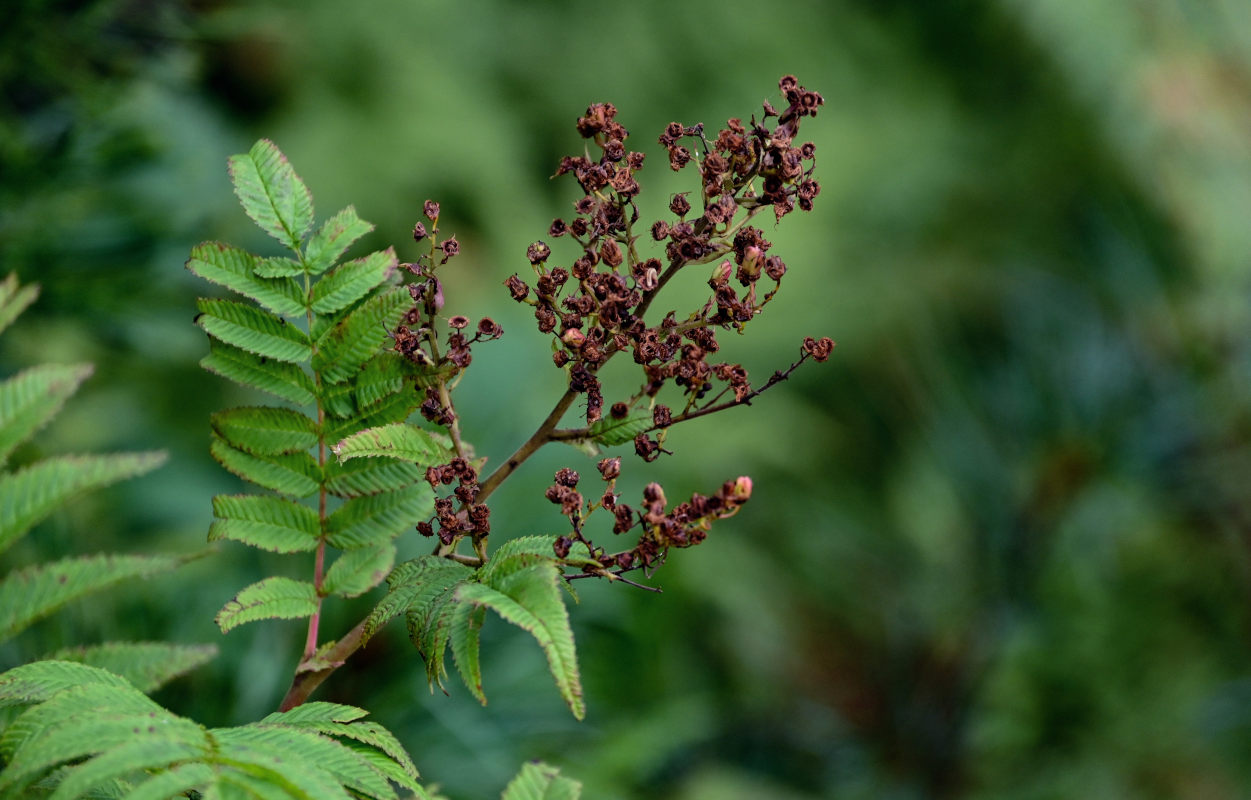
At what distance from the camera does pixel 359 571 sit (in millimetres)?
622

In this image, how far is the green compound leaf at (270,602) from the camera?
556mm

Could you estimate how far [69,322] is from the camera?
1242 millimetres

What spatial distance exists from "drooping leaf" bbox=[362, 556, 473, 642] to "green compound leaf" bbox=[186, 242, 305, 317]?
18 centimetres

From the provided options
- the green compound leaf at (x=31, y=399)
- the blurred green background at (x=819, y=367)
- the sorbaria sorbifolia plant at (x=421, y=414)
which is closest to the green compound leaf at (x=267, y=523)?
the sorbaria sorbifolia plant at (x=421, y=414)

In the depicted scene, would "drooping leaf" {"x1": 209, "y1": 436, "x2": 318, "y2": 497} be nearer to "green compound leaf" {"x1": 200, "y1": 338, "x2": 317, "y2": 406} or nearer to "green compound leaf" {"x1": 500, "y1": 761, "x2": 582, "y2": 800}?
"green compound leaf" {"x1": 200, "y1": 338, "x2": 317, "y2": 406}

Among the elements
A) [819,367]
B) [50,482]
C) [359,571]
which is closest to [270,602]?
[359,571]

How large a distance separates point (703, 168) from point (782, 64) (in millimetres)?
3280

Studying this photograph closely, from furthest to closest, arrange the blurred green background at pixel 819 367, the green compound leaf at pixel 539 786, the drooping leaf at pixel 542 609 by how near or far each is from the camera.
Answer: the blurred green background at pixel 819 367
the green compound leaf at pixel 539 786
the drooping leaf at pixel 542 609

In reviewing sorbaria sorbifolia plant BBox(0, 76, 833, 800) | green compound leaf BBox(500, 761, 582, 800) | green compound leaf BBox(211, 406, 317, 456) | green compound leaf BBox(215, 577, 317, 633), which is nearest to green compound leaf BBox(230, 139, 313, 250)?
sorbaria sorbifolia plant BBox(0, 76, 833, 800)

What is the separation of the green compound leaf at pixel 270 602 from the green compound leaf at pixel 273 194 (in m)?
0.21

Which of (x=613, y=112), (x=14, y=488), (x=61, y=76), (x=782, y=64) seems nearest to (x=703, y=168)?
(x=613, y=112)

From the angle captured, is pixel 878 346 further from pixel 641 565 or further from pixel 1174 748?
pixel 641 565

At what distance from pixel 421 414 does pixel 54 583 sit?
0.88 ft

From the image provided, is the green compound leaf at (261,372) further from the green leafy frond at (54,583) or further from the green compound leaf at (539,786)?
the green compound leaf at (539,786)
